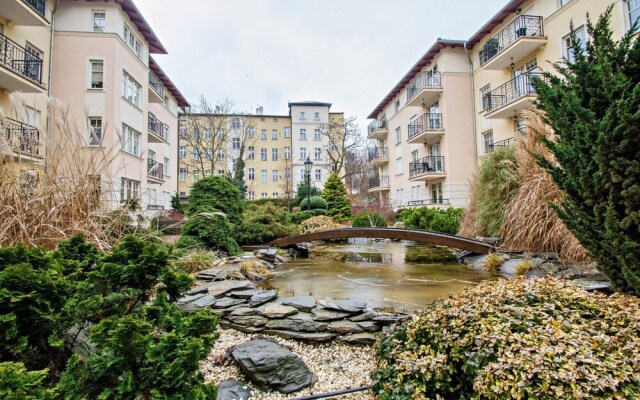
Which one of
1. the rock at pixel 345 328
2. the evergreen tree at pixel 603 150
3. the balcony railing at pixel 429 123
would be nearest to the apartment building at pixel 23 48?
the rock at pixel 345 328

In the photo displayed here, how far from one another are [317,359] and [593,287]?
2.96 meters

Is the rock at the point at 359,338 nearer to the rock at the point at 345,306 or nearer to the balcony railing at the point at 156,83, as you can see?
the rock at the point at 345,306

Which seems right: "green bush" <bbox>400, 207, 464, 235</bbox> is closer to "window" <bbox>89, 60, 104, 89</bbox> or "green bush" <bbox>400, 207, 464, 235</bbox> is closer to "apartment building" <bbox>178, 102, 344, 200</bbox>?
"window" <bbox>89, 60, 104, 89</bbox>

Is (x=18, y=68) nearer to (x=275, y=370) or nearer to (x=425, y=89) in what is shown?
(x=275, y=370)

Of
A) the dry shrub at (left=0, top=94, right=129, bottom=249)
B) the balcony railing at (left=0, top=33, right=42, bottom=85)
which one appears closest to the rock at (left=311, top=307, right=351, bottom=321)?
the dry shrub at (left=0, top=94, right=129, bottom=249)

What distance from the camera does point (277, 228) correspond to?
10.1 m

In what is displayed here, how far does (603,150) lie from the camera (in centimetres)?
239

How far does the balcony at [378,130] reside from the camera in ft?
90.4

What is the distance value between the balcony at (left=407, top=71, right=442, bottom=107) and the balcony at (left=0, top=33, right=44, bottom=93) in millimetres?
17598

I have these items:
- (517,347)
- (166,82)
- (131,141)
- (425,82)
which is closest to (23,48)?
(131,141)

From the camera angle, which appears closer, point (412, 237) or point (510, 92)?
point (412, 237)

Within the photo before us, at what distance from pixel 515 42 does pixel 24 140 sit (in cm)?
1547

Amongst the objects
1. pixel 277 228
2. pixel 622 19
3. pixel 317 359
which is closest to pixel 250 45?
pixel 277 228

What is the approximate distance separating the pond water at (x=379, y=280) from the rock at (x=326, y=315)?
651 mm
